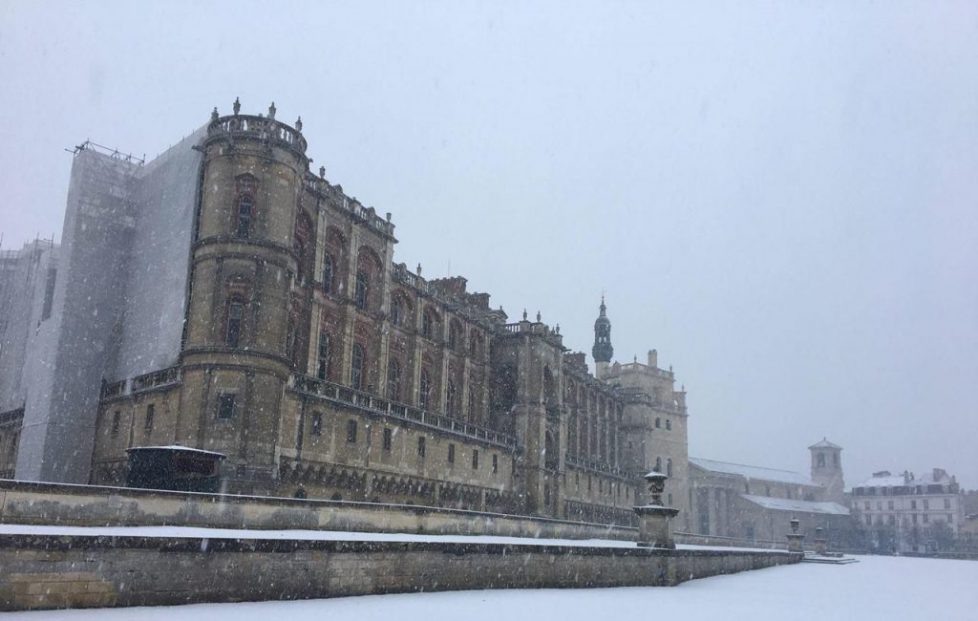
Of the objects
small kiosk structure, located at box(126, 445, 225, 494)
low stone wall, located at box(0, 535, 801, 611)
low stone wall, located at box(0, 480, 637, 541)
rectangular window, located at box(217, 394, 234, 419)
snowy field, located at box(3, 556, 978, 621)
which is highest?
rectangular window, located at box(217, 394, 234, 419)

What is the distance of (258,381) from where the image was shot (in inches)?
1403

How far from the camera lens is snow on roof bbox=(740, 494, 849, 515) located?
113 meters

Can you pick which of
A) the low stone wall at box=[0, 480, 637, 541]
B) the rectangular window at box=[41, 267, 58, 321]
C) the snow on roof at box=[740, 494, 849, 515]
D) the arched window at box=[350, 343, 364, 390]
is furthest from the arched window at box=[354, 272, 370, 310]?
the snow on roof at box=[740, 494, 849, 515]

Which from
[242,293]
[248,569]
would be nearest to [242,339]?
[242,293]

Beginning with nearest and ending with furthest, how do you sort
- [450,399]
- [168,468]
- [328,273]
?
[168,468] < [328,273] < [450,399]

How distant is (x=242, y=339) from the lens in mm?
36000

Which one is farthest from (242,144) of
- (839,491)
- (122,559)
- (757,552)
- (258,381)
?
(839,491)

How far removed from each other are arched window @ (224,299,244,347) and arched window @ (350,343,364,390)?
1100 cm

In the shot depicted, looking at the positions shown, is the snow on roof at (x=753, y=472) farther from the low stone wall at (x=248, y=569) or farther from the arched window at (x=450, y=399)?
the low stone wall at (x=248, y=569)

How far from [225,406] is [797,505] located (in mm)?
107209

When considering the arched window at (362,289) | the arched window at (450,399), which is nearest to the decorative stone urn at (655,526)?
the arched window at (362,289)

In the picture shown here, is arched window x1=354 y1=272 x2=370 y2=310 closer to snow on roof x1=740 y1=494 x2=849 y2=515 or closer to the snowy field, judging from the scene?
the snowy field

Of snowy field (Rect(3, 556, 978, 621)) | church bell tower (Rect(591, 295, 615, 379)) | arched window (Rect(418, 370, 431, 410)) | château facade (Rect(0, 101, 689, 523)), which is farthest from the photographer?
church bell tower (Rect(591, 295, 615, 379))

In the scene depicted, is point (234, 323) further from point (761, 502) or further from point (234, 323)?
point (761, 502)
